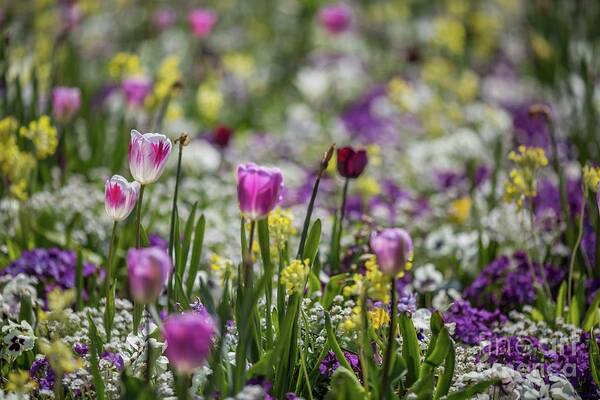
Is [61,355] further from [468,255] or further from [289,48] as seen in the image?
[289,48]

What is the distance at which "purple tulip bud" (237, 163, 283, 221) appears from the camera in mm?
1943

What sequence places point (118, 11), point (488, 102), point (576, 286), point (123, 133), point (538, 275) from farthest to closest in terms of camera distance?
point (118, 11)
point (488, 102)
point (123, 133)
point (538, 275)
point (576, 286)

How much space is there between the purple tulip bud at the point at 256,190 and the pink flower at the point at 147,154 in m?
0.33

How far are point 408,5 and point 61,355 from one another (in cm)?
783

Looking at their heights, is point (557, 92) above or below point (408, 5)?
below

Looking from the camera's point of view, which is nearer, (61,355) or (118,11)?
(61,355)

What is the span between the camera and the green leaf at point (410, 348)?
2.22 meters

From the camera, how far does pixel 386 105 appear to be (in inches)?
237

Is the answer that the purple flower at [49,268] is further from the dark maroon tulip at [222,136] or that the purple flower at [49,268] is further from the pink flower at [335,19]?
the pink flower at [335,19]

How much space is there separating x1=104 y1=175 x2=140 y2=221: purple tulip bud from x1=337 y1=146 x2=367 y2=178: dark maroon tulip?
30.0 inches

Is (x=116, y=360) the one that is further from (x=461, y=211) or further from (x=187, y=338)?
(x=461, y=211)

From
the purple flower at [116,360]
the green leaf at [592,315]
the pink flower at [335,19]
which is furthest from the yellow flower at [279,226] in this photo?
the pink flower at [335,19]

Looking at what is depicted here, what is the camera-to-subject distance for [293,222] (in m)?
3.64

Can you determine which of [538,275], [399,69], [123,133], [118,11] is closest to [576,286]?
[538,275]
